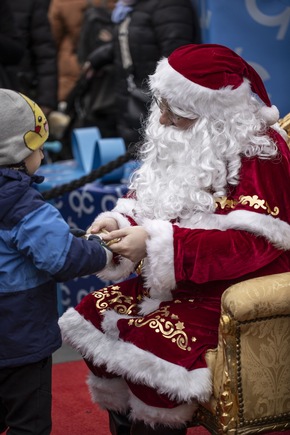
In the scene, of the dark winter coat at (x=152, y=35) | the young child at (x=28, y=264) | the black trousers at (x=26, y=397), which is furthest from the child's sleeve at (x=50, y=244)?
the dark winter coat at (x=152, y=35)

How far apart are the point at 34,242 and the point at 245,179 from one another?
0.70 meters

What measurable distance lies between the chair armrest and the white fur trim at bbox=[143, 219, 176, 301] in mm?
196

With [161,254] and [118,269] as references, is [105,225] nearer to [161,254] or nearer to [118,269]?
[118,269]

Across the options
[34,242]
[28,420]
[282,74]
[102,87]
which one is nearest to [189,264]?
[34,242]

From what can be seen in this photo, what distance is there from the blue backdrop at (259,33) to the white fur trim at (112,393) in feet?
7.20

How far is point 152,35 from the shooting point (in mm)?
5062

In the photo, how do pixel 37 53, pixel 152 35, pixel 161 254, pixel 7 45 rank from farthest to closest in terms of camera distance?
pixel 37 53 < pixel 152 35 < pixel 7 45 < pixel 161 254

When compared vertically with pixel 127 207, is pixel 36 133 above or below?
above

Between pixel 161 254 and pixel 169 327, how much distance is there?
0.23 meters

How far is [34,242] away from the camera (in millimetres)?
2561

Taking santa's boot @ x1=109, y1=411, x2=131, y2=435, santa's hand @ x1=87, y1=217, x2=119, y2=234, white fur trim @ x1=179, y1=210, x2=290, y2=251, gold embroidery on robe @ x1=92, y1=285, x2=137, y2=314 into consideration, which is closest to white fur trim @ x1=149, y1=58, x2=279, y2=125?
white fur trim @ x1=179, y1=210, x2=290, y2=251

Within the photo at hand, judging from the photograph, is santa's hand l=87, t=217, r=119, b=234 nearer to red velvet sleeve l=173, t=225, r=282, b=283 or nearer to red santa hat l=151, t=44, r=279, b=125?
red velvet sleeve l=173, t=225, r=282, b=283

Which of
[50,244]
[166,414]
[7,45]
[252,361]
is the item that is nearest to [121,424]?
[166,414]

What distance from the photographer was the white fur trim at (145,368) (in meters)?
2.68
